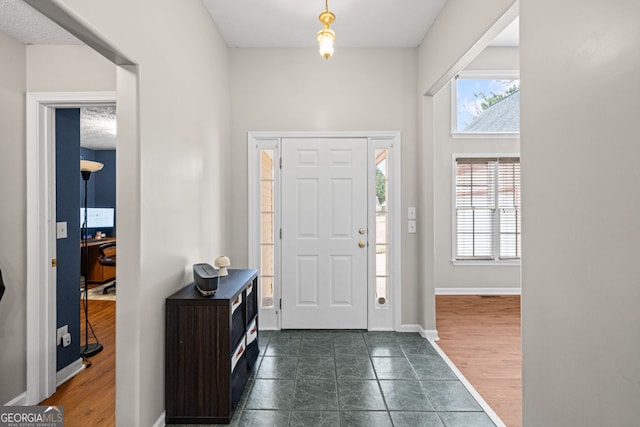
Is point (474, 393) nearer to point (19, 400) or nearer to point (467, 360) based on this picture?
point (467, 360)

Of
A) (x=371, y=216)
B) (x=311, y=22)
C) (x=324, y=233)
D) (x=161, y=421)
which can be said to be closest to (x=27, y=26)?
(x=311, y=22)

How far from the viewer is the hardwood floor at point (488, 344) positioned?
90.5 inches

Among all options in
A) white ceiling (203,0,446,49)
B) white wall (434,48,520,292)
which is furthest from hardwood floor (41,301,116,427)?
white wall (434,48,520,292)

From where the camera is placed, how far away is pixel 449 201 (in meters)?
4.84

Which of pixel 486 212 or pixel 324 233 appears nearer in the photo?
pixel 324 233

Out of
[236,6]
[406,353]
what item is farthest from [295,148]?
[406,353]

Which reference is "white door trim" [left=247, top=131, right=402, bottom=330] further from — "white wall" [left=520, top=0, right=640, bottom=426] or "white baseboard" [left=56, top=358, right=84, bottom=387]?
"white wall" [left=520, top=0, right=640, bottom=426]

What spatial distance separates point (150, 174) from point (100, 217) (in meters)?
6.01

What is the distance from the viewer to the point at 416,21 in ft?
9.91

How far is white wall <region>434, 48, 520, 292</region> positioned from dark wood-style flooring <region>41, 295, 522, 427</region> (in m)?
0.35

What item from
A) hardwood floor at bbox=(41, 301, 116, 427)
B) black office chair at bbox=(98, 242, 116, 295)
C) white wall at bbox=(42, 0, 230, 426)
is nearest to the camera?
white wall at bbox=(42, 0, 230, 426)

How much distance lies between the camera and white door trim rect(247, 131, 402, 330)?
3457 millimetres

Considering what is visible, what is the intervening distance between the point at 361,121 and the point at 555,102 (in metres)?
2.16

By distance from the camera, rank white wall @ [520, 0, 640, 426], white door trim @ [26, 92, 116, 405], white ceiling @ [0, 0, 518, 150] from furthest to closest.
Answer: white ceiling @ [0, 0, 518, 150] → white door trim @ [26, 92, 116, 405] → white wall @ [520, 0, 640, 426]
